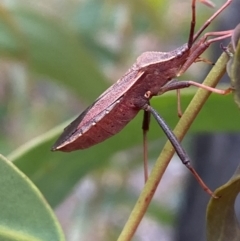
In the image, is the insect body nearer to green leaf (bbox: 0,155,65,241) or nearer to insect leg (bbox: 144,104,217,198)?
insect leg (bbox: 144,104,217,198)

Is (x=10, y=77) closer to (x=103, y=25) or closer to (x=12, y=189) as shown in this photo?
(x=103, y=25)

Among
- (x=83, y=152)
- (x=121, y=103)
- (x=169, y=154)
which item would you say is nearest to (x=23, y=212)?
(x=169, y=154)

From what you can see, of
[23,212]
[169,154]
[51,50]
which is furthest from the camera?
[51,50]

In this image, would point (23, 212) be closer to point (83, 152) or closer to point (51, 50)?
point (83, 152)

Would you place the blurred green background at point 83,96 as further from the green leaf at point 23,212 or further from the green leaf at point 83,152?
the green leaf at point 23,212

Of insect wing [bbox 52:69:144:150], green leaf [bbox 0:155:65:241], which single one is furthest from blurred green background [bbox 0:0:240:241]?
green leaf [bbox 0:155:65:241]
